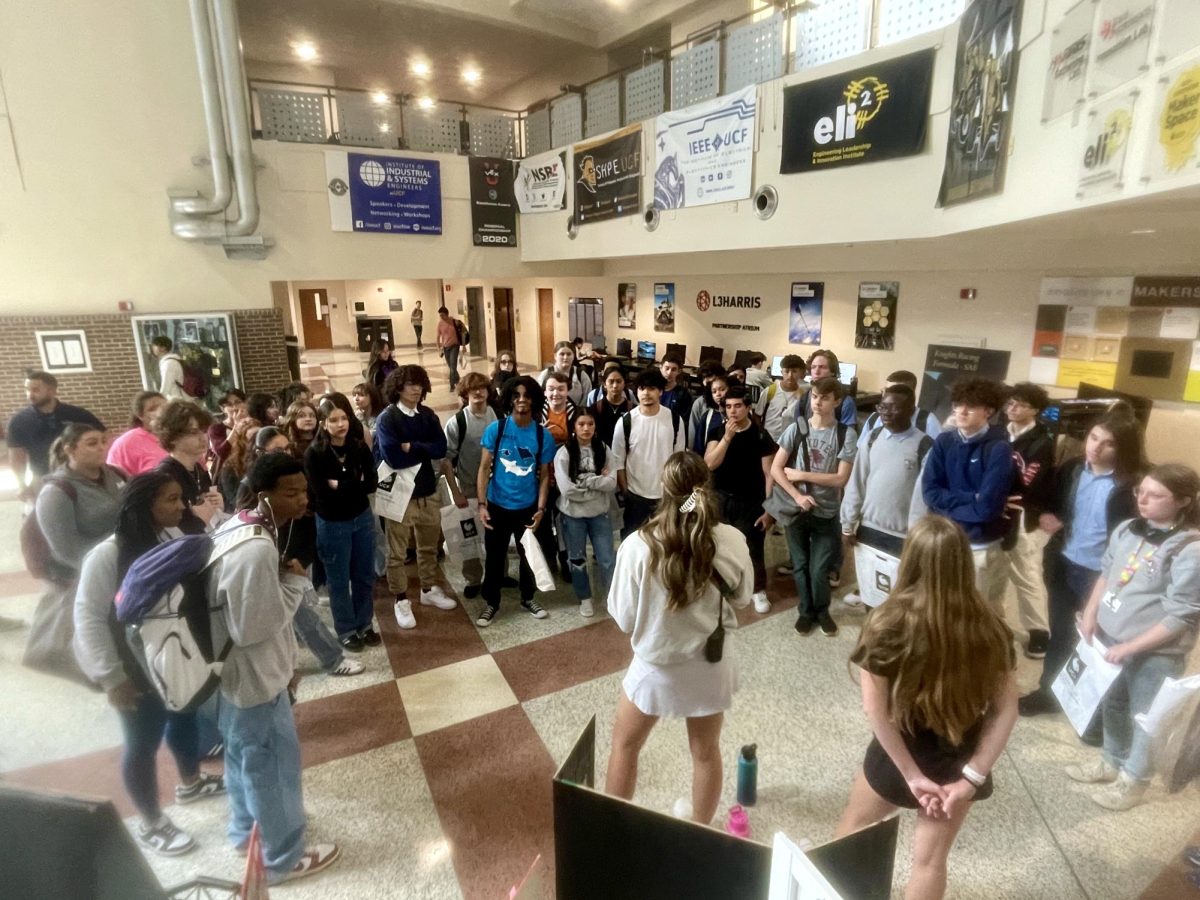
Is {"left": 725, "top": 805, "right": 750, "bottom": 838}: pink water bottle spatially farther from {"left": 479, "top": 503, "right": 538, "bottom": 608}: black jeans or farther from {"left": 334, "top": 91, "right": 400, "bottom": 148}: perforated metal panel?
{"left": 334, "top": 91, "right": 400, "bottom": 148}: perforated metal panel

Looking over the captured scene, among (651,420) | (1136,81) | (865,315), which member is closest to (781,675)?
(651,420)

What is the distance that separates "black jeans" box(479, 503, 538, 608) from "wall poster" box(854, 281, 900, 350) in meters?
5.95

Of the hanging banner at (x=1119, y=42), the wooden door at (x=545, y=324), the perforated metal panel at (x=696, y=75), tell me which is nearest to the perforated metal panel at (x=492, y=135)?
the perforated metal panel at (x=696, y=75)

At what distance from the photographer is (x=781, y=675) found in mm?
3664

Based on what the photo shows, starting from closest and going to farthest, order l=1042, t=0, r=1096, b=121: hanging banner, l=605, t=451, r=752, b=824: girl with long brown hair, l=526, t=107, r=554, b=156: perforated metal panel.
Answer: l=605, t=451, r=752, b=824: girl with long brown hair, l=1042, t=0, r=1096, b=121: hanging banner, l=526, t=107, r=554, b=156: perforated metal panel

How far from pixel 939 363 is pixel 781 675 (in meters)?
5.46

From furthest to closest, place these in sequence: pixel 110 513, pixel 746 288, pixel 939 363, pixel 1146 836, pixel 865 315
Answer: pixel 746 288 → pixel 865 315 → pixel 939 363 → pixel 110 513 → pixel 1146 836

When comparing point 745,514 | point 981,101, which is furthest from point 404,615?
point 981,101

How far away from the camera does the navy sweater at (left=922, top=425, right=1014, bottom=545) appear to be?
3.24m

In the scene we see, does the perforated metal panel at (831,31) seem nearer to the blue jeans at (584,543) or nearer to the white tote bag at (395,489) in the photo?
the blue jeans at (584,543)

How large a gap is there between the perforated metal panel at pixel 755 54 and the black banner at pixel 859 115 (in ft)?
1.83

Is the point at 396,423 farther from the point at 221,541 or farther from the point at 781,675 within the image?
the point at 781,675

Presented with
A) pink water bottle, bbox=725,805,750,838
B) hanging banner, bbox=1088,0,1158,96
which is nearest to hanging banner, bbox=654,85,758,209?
hanging banner, bbox=1088,0,1158,96

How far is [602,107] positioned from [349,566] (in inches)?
319
